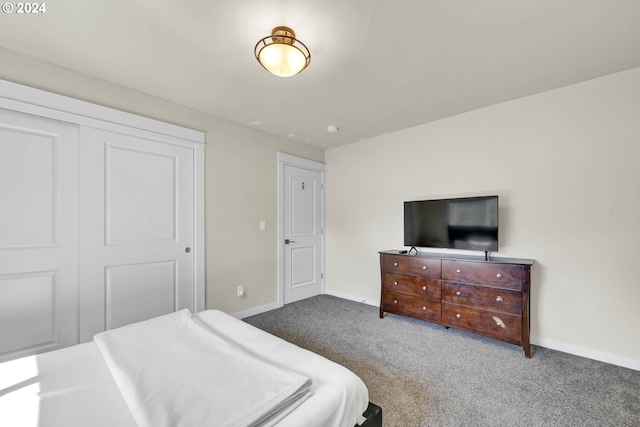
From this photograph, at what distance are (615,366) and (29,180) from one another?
16.6ft

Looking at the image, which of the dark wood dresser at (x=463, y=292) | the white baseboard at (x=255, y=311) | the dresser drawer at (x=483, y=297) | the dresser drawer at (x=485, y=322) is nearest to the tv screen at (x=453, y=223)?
the dark wood dresser at (x=463, y=292)

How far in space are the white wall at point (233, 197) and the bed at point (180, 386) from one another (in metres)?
1.82

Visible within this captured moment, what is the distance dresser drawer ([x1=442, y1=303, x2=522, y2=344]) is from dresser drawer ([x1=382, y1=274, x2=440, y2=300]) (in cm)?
18

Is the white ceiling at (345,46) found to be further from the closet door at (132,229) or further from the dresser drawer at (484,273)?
the dresser drawer at (484,273)

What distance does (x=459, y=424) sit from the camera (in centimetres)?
165

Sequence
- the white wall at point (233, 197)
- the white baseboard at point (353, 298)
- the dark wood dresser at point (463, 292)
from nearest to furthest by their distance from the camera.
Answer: the dark wood dresser at point (463, 292)
the white wall at point (233, 197)
the white baseboard at point (353, 298)

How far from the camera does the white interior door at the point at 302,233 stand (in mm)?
4098

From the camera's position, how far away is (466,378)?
6.98ft

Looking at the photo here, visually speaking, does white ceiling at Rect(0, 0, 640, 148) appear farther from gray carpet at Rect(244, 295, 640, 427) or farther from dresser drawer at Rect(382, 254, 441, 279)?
gray carpet at Rect(244, 295, 640, 427)

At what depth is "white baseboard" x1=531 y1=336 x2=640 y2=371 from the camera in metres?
2.28

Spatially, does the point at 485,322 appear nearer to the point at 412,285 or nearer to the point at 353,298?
the point at 412,285

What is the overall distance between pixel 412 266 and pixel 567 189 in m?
1.64

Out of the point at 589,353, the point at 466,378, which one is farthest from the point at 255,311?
the point at 589,353

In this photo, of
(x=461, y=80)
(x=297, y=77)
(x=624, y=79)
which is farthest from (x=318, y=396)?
(x=624, y=79)
